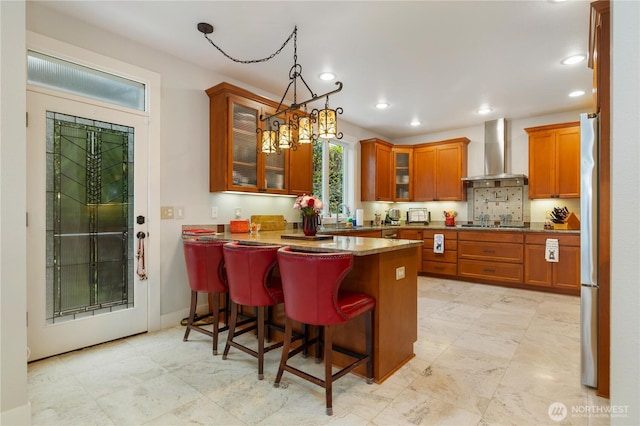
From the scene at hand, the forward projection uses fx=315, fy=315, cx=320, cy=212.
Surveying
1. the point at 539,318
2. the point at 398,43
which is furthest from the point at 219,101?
the point at 539,318

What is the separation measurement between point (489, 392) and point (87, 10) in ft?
13.4

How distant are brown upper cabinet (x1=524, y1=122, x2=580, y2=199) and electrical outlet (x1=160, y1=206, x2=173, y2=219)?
5290mm

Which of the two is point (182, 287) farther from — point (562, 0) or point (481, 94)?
point (481, 94)

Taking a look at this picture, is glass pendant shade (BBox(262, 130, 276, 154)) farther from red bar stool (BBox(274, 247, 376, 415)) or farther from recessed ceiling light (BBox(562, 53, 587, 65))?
recessed ceiling light (BBox(562, 53, 587, 65))

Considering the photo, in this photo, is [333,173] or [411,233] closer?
[333,173]

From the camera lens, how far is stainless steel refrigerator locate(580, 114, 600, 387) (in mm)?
2064

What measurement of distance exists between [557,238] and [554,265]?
1.28 ft

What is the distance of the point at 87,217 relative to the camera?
270 centimetres

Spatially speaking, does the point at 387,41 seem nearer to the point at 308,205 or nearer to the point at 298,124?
the point at 298,124

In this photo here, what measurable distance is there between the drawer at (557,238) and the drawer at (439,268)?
1171mm

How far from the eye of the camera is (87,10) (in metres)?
2.51

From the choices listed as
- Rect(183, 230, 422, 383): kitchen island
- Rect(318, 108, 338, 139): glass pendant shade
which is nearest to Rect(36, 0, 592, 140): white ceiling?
Rect(318, 108, 338, 139): glass pendant shade
